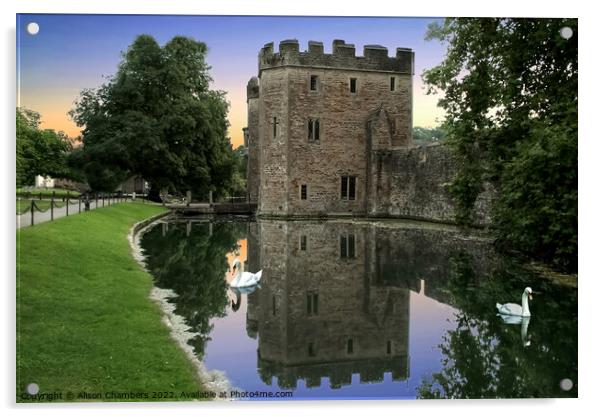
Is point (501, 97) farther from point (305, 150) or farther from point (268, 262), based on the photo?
point (305, 150)

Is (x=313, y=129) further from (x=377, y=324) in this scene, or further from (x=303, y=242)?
(x=377, y=324)

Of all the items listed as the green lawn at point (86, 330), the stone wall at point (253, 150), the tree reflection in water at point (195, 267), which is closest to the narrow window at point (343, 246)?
the tree reflection in water at point (195, 267)

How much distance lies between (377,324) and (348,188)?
23.4m

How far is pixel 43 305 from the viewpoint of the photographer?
7430mm

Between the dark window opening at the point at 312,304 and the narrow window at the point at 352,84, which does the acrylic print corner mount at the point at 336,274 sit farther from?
the narrow window at the point at 352,84

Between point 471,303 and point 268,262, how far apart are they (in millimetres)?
5793

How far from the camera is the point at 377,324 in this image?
8500 mm

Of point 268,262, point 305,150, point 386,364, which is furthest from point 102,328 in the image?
point 305,150

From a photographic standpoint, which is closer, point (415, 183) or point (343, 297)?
point (343, 297)

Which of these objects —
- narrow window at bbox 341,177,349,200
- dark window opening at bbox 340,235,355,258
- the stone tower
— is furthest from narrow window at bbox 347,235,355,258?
narrow window at bbox 341,177,349,200

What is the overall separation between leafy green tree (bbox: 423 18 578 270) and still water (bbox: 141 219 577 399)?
111cm

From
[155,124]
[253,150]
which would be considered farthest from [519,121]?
[253,150]

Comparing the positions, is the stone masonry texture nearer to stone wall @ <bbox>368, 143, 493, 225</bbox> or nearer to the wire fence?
stone wall @ <bbox>368, 143, 493, 225</bbox>

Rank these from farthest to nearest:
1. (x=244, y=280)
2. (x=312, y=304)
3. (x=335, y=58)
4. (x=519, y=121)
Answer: (x=335, y=58)
(x=519, y=121)
(x=244, y=280)
(x=312, y=304)
